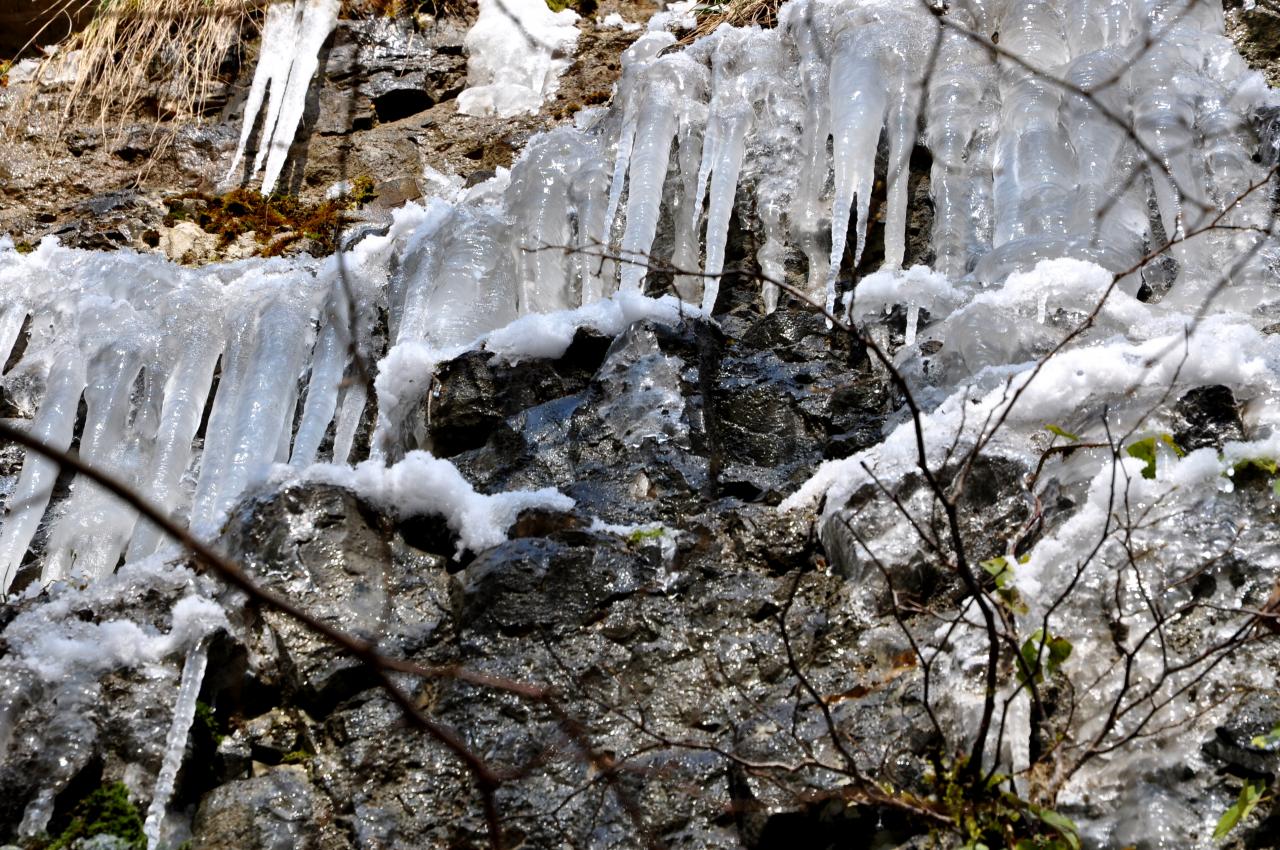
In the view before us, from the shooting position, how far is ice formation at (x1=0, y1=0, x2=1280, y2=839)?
3.66m

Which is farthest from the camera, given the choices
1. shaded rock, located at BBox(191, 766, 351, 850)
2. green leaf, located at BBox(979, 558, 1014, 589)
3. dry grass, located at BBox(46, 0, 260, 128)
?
dry grass, located at BBox(46, 0, 260, 128)

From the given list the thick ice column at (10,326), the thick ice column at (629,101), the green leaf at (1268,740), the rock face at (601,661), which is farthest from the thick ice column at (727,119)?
the thick ice column at (10,326)

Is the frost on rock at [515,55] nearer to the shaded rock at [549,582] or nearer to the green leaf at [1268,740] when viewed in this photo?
the shaded rock at [549,582]

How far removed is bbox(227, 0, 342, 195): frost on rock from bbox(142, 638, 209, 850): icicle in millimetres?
3703

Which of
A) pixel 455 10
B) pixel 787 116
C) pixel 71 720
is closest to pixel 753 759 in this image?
pixel 71 720

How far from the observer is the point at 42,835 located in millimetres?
2631

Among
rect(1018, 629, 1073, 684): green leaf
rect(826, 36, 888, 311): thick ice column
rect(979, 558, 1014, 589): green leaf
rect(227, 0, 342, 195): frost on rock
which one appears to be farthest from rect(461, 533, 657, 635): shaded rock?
rect(227, 0, 342, 195): frost on rock

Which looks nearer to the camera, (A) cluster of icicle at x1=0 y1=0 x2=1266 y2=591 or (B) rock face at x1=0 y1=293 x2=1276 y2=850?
(B) rock face at x1=0 y1=293 x2=1276 y2=850

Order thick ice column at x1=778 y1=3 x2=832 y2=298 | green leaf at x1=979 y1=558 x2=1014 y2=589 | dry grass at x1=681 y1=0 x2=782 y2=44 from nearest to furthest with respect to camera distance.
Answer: green leaf at x1=979 y1=558 x2=1014 y2=589, thick ice column at x1=778 y1=3 x2=832 y2=298, dry grass at x1=681 y1=0 x2=782 y2=44

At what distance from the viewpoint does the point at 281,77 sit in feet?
21.4

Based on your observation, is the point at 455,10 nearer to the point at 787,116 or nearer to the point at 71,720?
the point at 787,116

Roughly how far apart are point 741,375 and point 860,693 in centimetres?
155

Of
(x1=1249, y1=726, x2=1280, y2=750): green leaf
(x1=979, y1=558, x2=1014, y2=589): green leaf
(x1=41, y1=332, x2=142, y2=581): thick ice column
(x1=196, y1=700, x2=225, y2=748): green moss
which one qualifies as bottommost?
(x1=1249, y1=726, x2=1280, y2=750): green leaf

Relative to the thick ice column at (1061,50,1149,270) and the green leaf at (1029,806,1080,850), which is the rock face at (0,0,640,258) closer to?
the thick ice column at (1061,50,1149,270)
